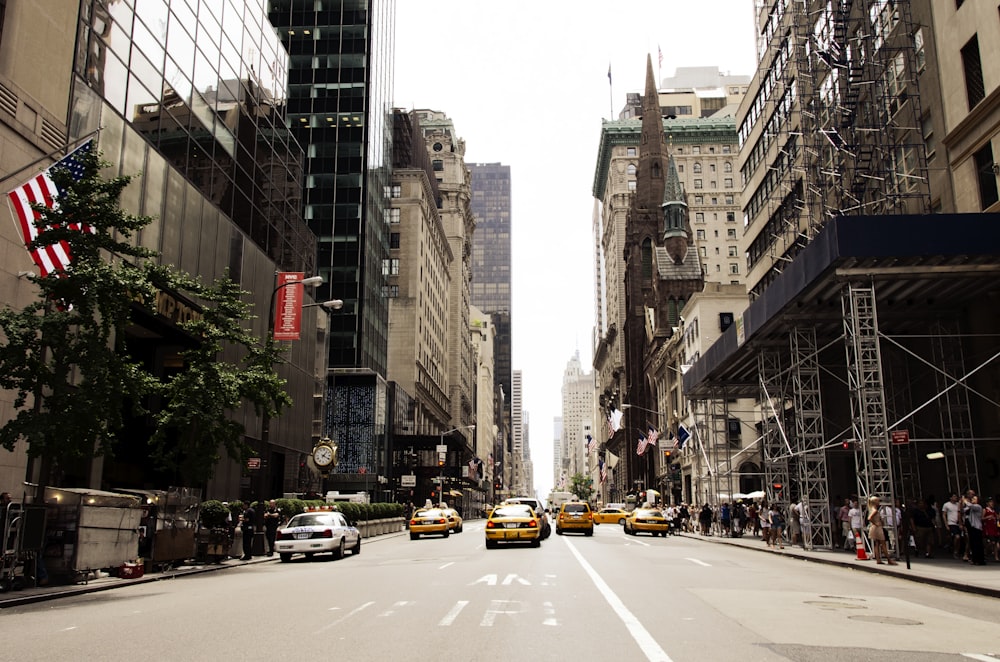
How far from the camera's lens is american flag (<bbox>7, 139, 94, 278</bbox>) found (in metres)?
17.8

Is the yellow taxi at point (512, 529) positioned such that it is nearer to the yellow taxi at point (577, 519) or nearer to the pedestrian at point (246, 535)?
the pedestrian at point (246, 535)

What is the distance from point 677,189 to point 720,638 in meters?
101

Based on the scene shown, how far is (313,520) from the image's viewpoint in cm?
2684

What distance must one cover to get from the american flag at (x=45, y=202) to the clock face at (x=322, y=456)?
1182 inches

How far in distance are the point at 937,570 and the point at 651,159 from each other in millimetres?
102943

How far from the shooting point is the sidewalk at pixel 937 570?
15742 mm

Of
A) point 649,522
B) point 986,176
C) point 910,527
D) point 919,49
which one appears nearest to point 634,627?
point 910,527

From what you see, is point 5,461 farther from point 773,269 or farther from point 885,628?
point 773,269

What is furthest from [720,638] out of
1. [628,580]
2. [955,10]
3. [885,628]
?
[955,10]

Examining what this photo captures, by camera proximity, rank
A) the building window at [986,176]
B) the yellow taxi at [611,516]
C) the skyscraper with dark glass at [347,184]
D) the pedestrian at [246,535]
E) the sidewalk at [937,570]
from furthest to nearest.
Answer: the skyscraper with dark glass at [347,184] < the yellow taxi at [611,516] < the building window at [986,176] < the pedestrian at [246,535] < the sidewalk at [937,570]

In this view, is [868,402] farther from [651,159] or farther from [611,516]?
[651,159]

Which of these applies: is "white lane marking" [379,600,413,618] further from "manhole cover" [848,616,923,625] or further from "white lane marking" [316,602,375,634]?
"manhole cover" [848,616,923,625]

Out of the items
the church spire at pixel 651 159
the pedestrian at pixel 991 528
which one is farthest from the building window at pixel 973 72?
the church spire at pixel 651 159

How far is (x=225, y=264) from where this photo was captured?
35500mm
